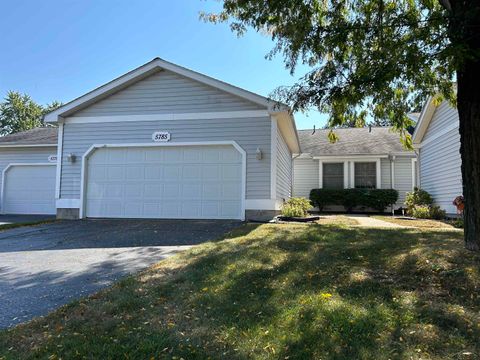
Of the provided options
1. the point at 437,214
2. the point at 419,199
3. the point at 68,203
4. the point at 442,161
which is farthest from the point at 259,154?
the point at 419,199

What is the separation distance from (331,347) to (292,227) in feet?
20.0

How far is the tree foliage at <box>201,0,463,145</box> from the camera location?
501 centimetres

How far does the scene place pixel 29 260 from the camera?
630 centimetres

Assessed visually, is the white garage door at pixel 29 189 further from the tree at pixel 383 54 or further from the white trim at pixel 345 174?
the white trim at pixel 345 174

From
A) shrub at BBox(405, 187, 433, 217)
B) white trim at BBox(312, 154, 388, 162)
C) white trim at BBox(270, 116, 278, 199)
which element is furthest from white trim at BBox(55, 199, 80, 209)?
shrub at BBox(405, 187, 433, 217)

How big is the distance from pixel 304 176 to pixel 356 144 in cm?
319

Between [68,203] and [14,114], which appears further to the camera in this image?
[14,114]

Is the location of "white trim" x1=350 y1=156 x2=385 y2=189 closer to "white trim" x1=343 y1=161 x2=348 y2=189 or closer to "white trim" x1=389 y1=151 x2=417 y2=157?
"white trim" x1=343 y1=161 x2=348 y2=189

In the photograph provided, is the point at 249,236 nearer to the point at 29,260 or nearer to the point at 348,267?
the point at 348,267

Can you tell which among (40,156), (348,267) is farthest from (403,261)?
(40,156)

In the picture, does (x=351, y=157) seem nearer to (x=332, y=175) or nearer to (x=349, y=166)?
(x=349, y=166)

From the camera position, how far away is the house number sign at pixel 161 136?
37.7 ft

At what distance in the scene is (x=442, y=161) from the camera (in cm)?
1400

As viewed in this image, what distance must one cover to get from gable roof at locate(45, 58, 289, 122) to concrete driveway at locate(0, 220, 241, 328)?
349 centimetres
